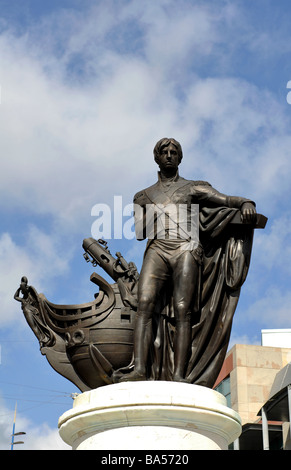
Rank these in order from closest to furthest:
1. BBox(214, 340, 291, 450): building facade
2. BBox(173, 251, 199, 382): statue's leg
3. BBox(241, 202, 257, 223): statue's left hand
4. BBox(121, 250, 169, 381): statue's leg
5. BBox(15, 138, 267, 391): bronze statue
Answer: BBox(121, 250, 169, 381): statue's leg → BBox(173, 251, 199, 382): statue's leg → BBox(15, 138, 267, 391): bronze statue → BBox(241, 202, 257, 223): statue's left hand → BBox(214, 340, 291, 450): building facade

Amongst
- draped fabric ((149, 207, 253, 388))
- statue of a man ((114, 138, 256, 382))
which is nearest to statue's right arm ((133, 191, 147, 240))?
statue of a man ((114, 138, 256, 382))

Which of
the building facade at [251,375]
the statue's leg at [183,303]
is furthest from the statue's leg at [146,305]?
the building facade at [251,375]

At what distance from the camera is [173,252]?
30.5 feet

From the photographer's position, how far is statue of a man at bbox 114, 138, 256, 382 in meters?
8.91

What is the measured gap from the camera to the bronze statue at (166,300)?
901cm

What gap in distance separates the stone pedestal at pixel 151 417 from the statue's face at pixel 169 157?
311 centimetres

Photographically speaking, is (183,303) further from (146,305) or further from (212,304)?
(212,304)

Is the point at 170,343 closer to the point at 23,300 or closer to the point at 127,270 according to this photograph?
the point at 127,270

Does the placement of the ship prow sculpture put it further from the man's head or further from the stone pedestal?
the man's head

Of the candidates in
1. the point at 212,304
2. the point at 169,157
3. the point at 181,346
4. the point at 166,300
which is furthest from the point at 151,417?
the point at 169,157

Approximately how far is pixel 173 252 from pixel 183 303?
705 mm

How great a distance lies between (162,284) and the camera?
30.2 ft
